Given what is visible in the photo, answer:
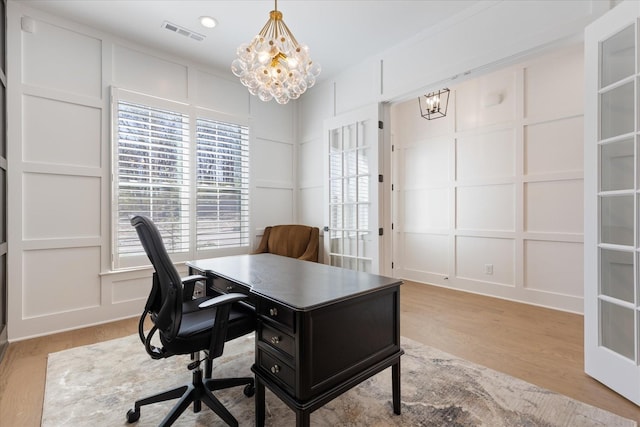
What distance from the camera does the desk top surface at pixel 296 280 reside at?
141 centimetres

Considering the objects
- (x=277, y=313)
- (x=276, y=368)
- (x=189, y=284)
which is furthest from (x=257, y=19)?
(x=276, y=368)

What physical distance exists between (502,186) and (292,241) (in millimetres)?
2886

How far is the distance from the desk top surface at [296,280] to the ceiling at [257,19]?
2.31 meters

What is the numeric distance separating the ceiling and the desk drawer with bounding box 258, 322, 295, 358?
2.73m

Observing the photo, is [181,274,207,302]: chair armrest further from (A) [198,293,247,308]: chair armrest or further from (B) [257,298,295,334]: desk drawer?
(B) [257,298,295,334]: desk drawer

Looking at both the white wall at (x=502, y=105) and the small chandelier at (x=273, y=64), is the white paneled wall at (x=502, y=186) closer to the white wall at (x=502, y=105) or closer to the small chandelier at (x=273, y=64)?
the white wall at (x=502, y=105)

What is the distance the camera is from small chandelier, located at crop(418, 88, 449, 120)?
4352 mm

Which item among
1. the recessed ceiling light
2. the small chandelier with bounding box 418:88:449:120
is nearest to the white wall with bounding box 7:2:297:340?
the recessed ceiling light

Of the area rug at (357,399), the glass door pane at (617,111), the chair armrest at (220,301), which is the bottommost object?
the area rug at (357,399)

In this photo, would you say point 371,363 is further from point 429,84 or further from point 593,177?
point 429,84

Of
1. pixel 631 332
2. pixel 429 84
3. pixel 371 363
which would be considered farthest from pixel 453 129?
pixel 371 363

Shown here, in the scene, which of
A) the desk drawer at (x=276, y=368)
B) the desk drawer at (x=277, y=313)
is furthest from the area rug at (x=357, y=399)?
the desk drawer at (x=277, y=313)

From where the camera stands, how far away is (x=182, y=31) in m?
3.13

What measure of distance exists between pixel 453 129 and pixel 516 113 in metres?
0.84
